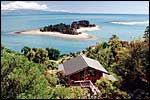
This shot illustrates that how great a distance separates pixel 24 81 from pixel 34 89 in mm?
417

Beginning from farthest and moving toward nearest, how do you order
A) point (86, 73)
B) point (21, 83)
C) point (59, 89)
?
point (86, 73) → point (59, 89) → point (21, 83)

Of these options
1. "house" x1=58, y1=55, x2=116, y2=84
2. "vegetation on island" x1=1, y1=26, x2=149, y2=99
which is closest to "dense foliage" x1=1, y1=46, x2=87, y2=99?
"vegetation on island" x1=1, y1=26, x2=149, y2=99

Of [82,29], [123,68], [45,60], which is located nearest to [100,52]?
[45,60]

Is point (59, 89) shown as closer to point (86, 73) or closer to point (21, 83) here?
point (21, 83)

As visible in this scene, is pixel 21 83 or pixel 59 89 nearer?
pixel 21 83

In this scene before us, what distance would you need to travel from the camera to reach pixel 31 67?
1377cm

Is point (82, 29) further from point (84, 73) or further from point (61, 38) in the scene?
point (84, 73)

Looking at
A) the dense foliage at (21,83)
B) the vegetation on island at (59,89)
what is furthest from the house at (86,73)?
the dense foliage at (21,83)

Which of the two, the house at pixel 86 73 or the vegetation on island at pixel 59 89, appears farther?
the house at pixel 86 73

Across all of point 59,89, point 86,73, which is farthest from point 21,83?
point 86,73

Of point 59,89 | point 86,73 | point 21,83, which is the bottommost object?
point 86,73

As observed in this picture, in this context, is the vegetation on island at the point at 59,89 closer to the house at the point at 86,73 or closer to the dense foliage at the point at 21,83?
the dense foliage at the point at 21,83

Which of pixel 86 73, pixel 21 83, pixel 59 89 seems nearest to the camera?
pixel 21 83

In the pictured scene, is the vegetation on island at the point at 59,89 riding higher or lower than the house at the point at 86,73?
higher
